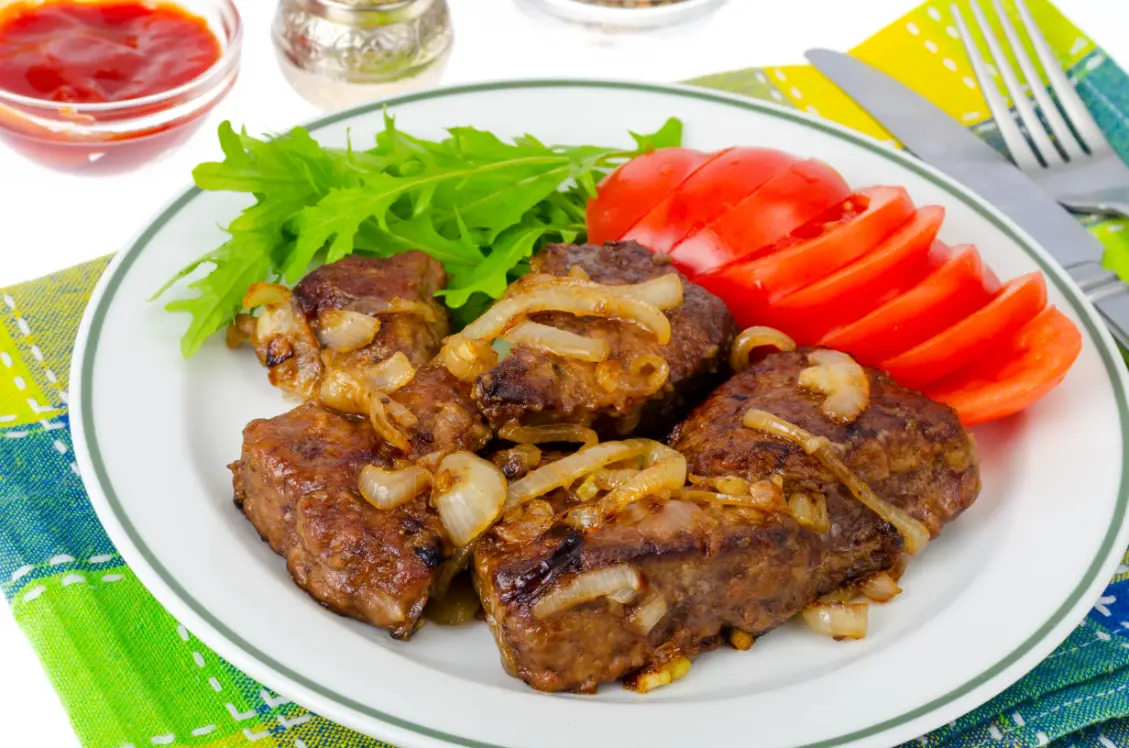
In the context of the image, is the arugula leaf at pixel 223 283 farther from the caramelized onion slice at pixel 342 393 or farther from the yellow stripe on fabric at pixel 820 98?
the yellow stripe on fabric at pixel 820 98

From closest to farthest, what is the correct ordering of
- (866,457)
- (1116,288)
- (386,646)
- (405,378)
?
(386,646), (866,457), (405,378), (1116,288)

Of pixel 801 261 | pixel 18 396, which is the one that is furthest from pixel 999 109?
pixel 18 396

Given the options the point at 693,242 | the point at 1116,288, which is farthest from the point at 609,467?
the point at 1116,288

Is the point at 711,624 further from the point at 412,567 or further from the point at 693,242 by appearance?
the point at 693,242

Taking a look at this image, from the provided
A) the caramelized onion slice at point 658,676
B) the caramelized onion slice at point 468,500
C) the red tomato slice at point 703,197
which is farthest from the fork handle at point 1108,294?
the caramelized onion slice at point 468,500

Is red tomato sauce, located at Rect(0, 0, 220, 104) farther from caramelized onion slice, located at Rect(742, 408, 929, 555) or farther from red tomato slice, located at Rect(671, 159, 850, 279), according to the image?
caramelized onion slice, located at Rect(742, 408, 929, 555)

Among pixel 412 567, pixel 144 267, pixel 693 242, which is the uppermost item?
pixel 693 242

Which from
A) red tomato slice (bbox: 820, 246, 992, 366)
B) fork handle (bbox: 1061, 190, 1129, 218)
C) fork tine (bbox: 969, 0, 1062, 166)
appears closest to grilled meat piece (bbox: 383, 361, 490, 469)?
red tomato slice (bbox: 820, 246, 992, 366)

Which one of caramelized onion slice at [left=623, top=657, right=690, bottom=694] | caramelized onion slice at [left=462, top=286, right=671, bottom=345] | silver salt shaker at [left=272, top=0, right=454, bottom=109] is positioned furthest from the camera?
silver salt shaker at [left=272, top=0, right=454, bottom=109]
